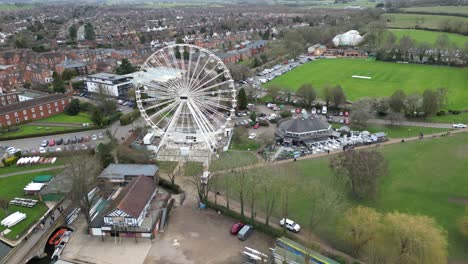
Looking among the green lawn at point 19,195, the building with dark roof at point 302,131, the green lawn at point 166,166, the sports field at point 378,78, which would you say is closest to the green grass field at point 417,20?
the sports field at point 378,78

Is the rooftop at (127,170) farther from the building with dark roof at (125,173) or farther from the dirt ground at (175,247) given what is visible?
the dirt ground at (175,247)

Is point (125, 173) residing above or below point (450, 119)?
above

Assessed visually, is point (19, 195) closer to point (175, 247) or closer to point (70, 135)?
point (70, 135)

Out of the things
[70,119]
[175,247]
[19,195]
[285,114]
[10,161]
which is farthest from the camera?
[70,119]

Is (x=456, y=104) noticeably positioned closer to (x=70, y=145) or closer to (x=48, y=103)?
(x=70, y=145)

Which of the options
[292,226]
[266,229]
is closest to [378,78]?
[292,226]

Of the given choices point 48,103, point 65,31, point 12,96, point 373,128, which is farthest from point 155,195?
point 65,31
